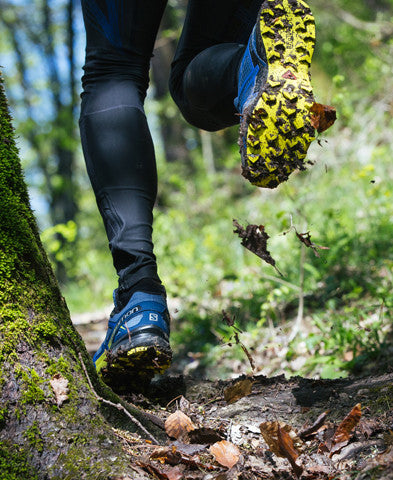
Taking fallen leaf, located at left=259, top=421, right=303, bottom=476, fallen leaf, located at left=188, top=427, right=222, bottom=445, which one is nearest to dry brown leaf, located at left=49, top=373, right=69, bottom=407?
fallen leaf, located at left=188, top=427, right=222, bottom=445

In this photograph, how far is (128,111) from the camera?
1676 mm

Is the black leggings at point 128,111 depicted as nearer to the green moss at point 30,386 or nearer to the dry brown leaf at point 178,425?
the dry brown leaf at point 178,425

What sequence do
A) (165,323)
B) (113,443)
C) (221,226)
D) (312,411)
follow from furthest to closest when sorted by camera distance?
(221,226) → (165,323) → (312,411) → (113,443)

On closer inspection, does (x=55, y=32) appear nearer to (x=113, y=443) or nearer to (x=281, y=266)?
(x=281, y=266)

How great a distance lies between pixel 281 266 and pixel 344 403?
7.18 ft

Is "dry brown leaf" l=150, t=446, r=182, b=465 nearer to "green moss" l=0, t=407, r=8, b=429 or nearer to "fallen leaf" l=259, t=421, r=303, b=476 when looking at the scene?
"fallen leaf" l=259, t=421, r=303, b=476

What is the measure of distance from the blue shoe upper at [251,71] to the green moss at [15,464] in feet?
3.24

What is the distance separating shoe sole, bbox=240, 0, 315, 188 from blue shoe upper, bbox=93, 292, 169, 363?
547 millimetres

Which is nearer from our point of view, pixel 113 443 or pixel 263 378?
pixel 113 443

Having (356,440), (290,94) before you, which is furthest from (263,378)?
(290,94)

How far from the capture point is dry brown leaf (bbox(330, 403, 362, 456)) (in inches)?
45.3

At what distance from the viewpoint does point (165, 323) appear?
1.60m

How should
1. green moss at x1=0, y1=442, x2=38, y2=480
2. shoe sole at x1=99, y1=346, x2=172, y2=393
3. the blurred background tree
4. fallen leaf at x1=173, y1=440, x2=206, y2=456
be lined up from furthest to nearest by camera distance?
the blurred background tree → shoe sole at x1=99, y1=346, x2=172, y2=393 → fallen leaf at x1=173, y1=440, x2=206, y2=456 → green moss at x1=0, y1=442, x2=38, y2=480

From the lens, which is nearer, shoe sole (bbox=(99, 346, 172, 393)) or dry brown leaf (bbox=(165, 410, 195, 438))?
dry brown leaf (bbox=(165, 410, 195, 438))
